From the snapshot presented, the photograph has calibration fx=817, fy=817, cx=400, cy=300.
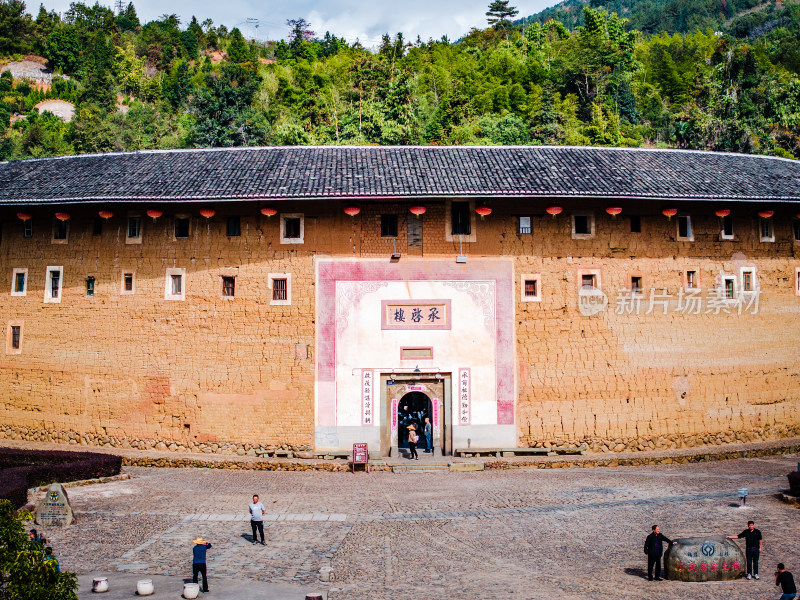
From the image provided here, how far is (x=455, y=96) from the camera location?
50344mm

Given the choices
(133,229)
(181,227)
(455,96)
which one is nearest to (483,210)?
(181,227)

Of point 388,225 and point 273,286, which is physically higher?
point 388,225


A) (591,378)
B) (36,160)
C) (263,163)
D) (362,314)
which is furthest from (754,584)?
Result: (36,160)

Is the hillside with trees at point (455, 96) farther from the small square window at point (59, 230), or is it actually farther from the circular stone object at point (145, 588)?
the circular stone object at point (145, 588)

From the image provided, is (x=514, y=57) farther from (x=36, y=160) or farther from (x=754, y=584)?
(x=754, y=584)

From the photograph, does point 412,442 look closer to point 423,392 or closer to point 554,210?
point 423,392

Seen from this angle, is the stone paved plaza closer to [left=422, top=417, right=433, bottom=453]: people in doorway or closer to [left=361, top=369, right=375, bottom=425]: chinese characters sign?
[left=422, top=417, right=433, bottom=453]: people in doorway

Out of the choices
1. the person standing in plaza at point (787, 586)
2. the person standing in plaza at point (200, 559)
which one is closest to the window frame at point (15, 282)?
the person standing in plaza at point (200, 559)

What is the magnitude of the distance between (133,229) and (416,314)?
8350 millimetres

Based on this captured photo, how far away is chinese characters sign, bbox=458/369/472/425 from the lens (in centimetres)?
2178

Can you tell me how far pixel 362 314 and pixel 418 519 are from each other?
7553mm

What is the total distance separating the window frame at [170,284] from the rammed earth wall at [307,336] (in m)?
0.15

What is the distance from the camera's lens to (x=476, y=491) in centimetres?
1792

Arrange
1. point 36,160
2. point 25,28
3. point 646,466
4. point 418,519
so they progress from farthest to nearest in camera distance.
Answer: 1. point 25,28
2. point 36,160
3. point 646,466
4. point 418,519
